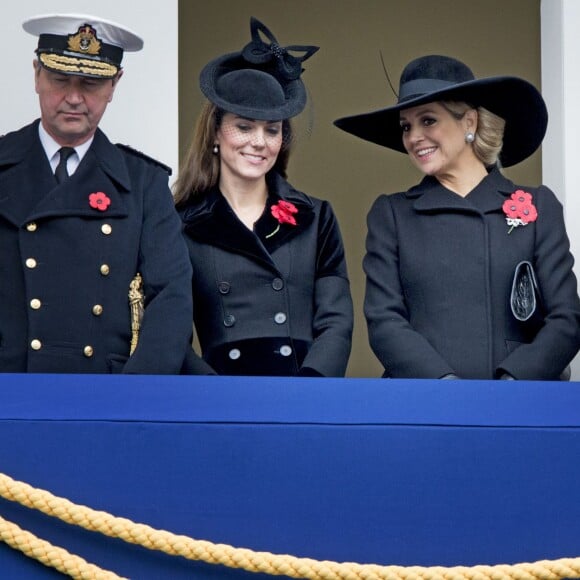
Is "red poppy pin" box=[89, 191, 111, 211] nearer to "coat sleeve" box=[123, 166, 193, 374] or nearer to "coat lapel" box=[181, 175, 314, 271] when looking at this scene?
"coat sleeve" box=[123, 166, 193, 374]

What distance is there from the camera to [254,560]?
11.4 feet

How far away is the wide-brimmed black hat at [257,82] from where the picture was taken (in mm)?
4344

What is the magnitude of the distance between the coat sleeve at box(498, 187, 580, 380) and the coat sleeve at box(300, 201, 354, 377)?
389 millimetres

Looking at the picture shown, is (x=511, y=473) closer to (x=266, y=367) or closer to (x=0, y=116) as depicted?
(x=266, y=367)

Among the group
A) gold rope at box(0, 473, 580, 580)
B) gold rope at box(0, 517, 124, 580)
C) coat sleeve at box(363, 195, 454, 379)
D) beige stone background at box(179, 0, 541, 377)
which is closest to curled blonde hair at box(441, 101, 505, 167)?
coat sleeve at box(363, 195, 454, 379)

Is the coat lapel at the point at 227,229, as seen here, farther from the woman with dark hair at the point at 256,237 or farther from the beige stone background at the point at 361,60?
the beige stone background at the point at 361,60

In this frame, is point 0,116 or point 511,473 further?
point 0,116

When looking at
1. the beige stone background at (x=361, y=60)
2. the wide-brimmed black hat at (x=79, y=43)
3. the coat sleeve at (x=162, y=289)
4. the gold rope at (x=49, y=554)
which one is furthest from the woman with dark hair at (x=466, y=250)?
the beige stone background at (x=361, y=60)

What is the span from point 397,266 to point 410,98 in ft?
1.34

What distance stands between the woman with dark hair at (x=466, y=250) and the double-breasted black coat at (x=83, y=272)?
0.51 metres

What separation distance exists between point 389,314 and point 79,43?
3.17 feet

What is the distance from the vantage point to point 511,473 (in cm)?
363

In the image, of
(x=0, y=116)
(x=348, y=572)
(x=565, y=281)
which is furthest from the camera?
(x=0, y=116)

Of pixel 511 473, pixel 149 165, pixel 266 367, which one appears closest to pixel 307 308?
pixel 266 367
